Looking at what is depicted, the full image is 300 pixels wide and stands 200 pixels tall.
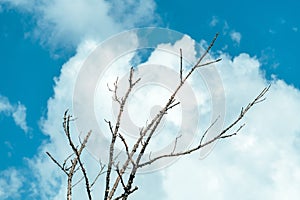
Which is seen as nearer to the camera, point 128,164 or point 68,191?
point 128,164

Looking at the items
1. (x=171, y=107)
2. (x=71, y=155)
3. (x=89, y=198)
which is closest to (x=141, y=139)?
(x=171, y=107)

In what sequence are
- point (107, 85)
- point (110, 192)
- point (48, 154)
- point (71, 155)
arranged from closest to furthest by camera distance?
point (110, 192)
point (48, 154)
point (107, 85)
point (71, 155)

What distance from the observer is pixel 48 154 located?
21.6 ft

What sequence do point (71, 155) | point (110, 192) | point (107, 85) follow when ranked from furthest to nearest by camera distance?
point (71, 155) < point (107, 85) < point (110, 192)

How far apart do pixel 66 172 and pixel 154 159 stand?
2.01m

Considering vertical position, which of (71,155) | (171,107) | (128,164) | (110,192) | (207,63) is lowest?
(110,192)

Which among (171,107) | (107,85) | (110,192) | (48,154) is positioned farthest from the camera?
(107,85)

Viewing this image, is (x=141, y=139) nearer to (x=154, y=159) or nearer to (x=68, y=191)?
(x=154, y=159)

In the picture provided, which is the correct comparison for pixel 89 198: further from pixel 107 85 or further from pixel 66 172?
pixel 107 85

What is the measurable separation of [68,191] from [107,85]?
199 centimetres

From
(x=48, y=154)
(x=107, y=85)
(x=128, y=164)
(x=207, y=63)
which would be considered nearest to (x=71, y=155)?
(x=48, y=154)

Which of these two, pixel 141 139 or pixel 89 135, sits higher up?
pixel 89 135

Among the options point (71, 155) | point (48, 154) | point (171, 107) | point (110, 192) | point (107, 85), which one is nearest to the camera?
point (110, 192)

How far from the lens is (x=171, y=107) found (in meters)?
5.67
